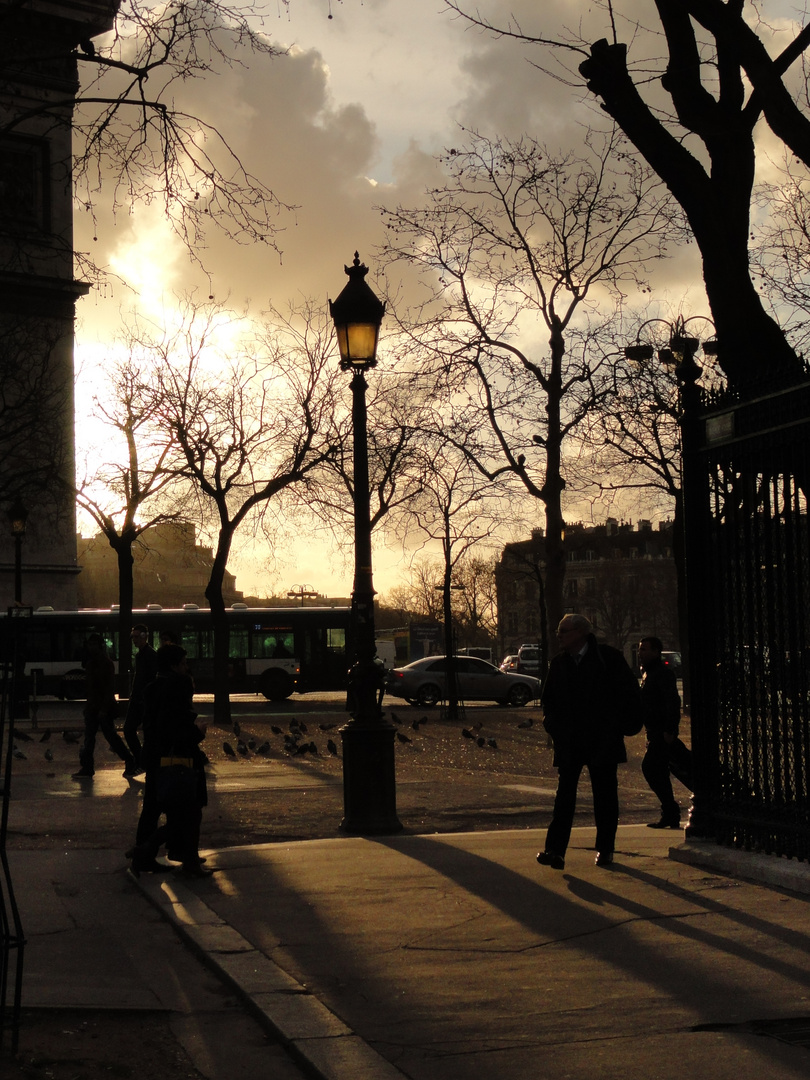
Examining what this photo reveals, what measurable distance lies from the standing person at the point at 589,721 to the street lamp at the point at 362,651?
9.36 ft

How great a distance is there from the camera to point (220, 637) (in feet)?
108

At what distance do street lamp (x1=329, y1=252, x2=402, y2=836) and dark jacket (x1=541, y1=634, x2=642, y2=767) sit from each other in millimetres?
2877

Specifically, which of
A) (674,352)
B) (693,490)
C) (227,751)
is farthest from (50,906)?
(674,352)

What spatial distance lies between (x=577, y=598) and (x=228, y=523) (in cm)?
9312

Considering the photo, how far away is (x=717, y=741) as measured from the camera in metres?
8.62

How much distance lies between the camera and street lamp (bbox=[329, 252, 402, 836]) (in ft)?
37.0

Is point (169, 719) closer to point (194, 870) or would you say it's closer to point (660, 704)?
point (194, 870)

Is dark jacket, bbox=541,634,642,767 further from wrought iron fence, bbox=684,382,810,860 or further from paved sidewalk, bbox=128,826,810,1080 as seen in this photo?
paved sidewalk, bbox=128,826,810,1080

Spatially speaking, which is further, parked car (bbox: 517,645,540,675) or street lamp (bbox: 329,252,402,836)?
parked car (bbox: 517,645,540,675)

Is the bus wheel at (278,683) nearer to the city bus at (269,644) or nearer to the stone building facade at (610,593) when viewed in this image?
the city bus at (269,644)

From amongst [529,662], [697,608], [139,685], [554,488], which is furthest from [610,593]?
[697,608]

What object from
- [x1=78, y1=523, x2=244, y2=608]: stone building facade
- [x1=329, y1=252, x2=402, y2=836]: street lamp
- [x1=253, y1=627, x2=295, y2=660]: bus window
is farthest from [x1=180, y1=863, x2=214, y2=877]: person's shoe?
[x1=78, y1=523, x2=244, y2=608]: stone building facade

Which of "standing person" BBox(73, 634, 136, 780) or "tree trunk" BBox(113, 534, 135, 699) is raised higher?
"tree trunk" BBox(113, 534, 135, 699)

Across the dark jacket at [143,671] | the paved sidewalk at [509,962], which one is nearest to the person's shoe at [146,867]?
the paved sidewalk at [509,962]
